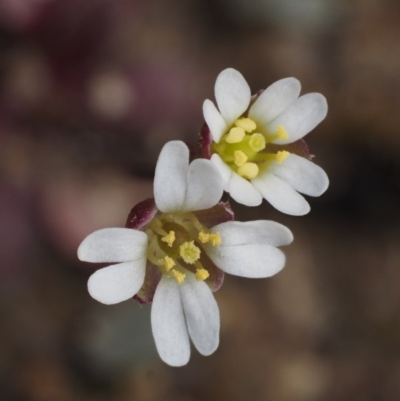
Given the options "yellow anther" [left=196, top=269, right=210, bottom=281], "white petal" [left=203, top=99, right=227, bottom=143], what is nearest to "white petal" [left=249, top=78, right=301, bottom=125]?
"white petal" [left=203, top=99, right=227, bottom=143]

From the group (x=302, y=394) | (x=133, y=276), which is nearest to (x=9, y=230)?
(x=133, y=276)

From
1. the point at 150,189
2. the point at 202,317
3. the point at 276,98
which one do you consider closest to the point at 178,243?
the point at 202,317

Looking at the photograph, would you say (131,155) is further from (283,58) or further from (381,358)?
(381,358)

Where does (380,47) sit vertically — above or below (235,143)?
above

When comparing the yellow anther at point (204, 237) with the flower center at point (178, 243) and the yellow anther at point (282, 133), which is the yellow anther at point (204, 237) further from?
the yellow anther at point (282, 133)

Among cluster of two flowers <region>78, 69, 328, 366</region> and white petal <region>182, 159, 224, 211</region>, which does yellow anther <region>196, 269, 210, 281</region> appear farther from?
white petal <region>182, 159, 224, 211</region>

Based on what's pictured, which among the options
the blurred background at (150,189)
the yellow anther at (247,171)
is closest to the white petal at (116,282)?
the yellow anther at (247,171)

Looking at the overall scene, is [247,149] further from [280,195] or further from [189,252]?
[189,252]
